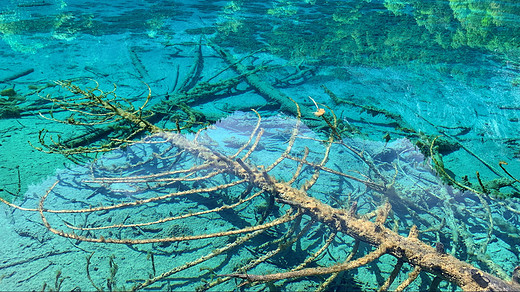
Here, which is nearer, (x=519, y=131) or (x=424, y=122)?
(x=519, y=131)

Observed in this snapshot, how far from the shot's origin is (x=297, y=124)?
3740 millimetres

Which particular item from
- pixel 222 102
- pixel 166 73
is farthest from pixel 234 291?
pixel 166 73

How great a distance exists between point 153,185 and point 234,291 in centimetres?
123

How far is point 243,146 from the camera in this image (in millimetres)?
2756

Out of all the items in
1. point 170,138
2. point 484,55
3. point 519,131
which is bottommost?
point 170,138

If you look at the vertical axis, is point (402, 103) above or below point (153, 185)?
above

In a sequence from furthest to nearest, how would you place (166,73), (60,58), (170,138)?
(60,58) → (166,73) → (170,138)

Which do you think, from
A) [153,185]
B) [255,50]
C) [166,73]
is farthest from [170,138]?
[255,50]

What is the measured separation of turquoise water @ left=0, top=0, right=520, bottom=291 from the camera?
6.82 ft

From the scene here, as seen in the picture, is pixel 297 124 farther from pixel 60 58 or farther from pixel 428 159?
pixel 60 58

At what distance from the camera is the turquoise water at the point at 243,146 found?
2.08m

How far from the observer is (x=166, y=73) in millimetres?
5277

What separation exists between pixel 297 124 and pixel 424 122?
1.65 m

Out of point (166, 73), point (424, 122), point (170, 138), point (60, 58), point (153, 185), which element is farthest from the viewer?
point (60, 58)
